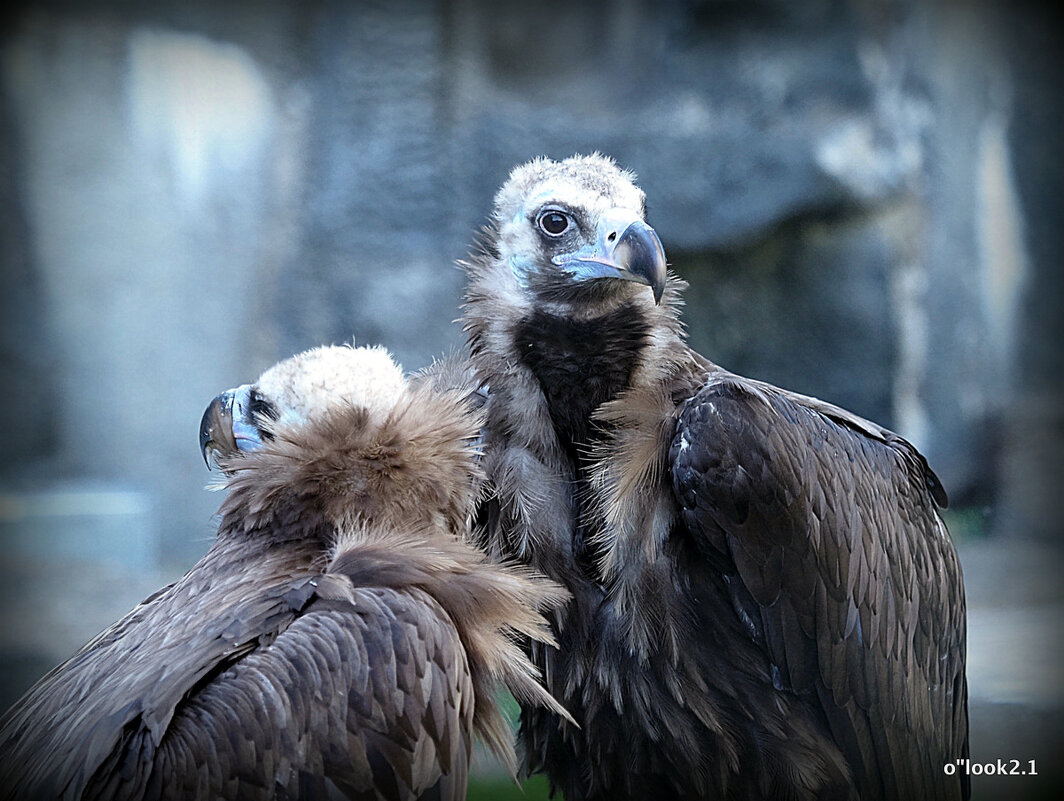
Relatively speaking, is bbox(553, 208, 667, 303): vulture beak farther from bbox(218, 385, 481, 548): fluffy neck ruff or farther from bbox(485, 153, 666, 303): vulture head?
bbox(218, 385, 481, 548): fluffy neck ruff

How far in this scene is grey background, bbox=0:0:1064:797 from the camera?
16.6ft

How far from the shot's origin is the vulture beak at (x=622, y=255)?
1.85 m

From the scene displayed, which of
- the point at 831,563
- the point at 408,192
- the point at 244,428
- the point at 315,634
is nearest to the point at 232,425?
the point at 244,428

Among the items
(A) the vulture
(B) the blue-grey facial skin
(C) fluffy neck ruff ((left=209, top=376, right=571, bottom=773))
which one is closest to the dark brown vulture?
(A) the vulture

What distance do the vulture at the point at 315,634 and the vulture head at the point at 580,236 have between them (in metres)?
0.34

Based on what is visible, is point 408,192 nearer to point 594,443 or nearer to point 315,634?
point 594,443

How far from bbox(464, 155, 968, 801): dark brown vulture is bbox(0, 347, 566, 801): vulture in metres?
0.17

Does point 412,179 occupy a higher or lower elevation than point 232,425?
higher

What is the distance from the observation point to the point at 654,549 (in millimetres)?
1960

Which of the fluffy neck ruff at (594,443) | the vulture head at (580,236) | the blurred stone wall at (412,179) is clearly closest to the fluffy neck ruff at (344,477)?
the fluffy neck ruff at (594,443)

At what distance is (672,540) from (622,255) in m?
0.58

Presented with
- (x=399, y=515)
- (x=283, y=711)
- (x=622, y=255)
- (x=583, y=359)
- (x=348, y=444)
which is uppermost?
(x=622, y=255)

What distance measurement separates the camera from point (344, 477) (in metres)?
1.64

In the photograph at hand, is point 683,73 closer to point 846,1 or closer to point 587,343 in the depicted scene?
point 846,1
